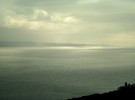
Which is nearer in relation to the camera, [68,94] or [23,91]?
[68,94]

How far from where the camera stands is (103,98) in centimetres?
2939

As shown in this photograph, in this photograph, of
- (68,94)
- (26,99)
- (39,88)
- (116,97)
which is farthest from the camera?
(39,88)

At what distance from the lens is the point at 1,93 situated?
353 feet

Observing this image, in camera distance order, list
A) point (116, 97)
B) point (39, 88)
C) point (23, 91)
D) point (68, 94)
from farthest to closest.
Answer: point (39, 88) → point (23, 91) → point (68, 94) → point (116, 97)

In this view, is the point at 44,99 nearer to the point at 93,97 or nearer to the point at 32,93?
the point at 32,93

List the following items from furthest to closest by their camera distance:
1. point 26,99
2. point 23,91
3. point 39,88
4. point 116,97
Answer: point 39,88 < point 23,91 < point 26,99 < point 116,97

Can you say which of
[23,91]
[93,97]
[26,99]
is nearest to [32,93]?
[23,91]

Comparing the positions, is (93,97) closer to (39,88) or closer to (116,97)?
(116,97)

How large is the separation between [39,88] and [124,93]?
3744 inches

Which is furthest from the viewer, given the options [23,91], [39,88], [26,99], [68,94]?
[39,88]

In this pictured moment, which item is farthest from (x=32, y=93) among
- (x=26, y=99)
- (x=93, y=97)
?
(x=93, y=97)

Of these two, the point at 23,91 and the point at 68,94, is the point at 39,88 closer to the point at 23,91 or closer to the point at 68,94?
the point at 23,91

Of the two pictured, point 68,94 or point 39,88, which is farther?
point 39,88

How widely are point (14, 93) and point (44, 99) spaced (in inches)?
597
